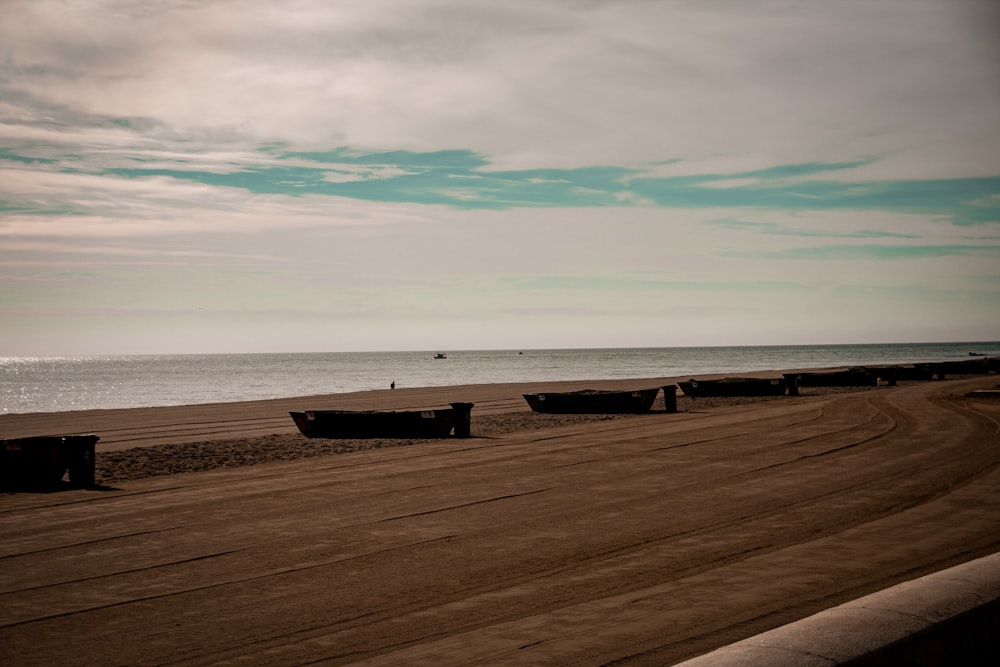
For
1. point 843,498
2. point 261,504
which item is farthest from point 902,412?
point 261,504

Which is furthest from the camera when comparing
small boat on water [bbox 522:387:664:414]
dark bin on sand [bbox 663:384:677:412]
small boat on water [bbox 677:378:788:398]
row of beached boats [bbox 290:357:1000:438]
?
small boat on water [bbox 677:378:788:398]

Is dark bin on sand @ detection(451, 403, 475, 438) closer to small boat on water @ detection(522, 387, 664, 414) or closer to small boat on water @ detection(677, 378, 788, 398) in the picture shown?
small boat on water @ detection(522, 387, 664, 414)

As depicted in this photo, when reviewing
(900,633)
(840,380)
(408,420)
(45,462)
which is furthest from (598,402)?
(900,633)

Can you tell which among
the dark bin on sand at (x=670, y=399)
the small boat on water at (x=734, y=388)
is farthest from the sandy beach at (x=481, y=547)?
the small boat on water at (x=734, y=388)

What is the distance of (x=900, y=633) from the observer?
3.96m

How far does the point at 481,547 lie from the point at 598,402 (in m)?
23.2

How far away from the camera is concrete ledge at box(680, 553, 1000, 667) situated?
372 centimetres

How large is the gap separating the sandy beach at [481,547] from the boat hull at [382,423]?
3720mm

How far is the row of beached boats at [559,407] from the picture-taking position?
25016mm

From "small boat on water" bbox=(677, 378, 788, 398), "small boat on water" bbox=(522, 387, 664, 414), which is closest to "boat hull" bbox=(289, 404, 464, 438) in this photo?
"small boat on water" bbox=(522, 387, 664, 414)

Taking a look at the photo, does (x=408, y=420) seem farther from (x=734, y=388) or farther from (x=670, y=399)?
(x=734, y=388)

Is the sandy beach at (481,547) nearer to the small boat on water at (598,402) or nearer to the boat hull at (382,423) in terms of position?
the boat hull at (382,423)

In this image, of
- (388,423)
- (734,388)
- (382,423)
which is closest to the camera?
(388,423)

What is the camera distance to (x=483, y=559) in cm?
985
